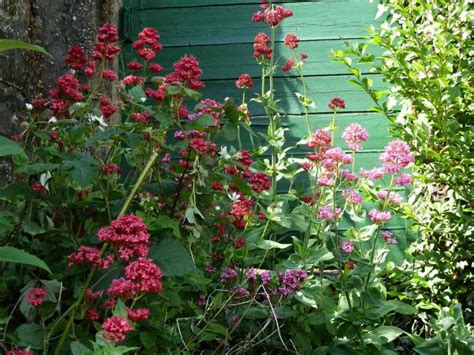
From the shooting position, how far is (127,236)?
5.50 ft

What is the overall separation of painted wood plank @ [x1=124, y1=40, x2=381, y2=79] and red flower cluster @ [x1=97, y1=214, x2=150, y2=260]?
98.1 inches

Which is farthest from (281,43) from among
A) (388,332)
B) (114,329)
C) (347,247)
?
(114,329)

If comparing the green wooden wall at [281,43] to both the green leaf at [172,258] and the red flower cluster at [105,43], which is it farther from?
the green leaf at [172,258]

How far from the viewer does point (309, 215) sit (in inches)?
109

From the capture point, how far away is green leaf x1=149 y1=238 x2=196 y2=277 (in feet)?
6.46

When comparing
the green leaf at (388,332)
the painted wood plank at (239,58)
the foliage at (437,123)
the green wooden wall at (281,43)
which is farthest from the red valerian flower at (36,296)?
the painted wood plank at (239,58)

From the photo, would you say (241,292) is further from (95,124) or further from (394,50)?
(394,50)

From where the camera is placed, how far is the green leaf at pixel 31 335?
74.0 inches

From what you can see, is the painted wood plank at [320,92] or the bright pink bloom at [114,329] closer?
the bright pink bloom at [114,329]

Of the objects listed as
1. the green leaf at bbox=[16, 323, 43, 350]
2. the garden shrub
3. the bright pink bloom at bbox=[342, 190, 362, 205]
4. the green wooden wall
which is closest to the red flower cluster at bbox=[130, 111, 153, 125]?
the garden shrub

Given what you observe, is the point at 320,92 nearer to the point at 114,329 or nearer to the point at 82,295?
the point at 82,295

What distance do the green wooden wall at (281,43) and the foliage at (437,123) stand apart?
56 cm

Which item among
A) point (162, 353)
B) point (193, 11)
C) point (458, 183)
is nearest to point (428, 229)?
point (458, 183)

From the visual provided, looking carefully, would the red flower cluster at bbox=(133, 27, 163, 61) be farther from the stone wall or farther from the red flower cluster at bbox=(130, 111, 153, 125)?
the stone wall
